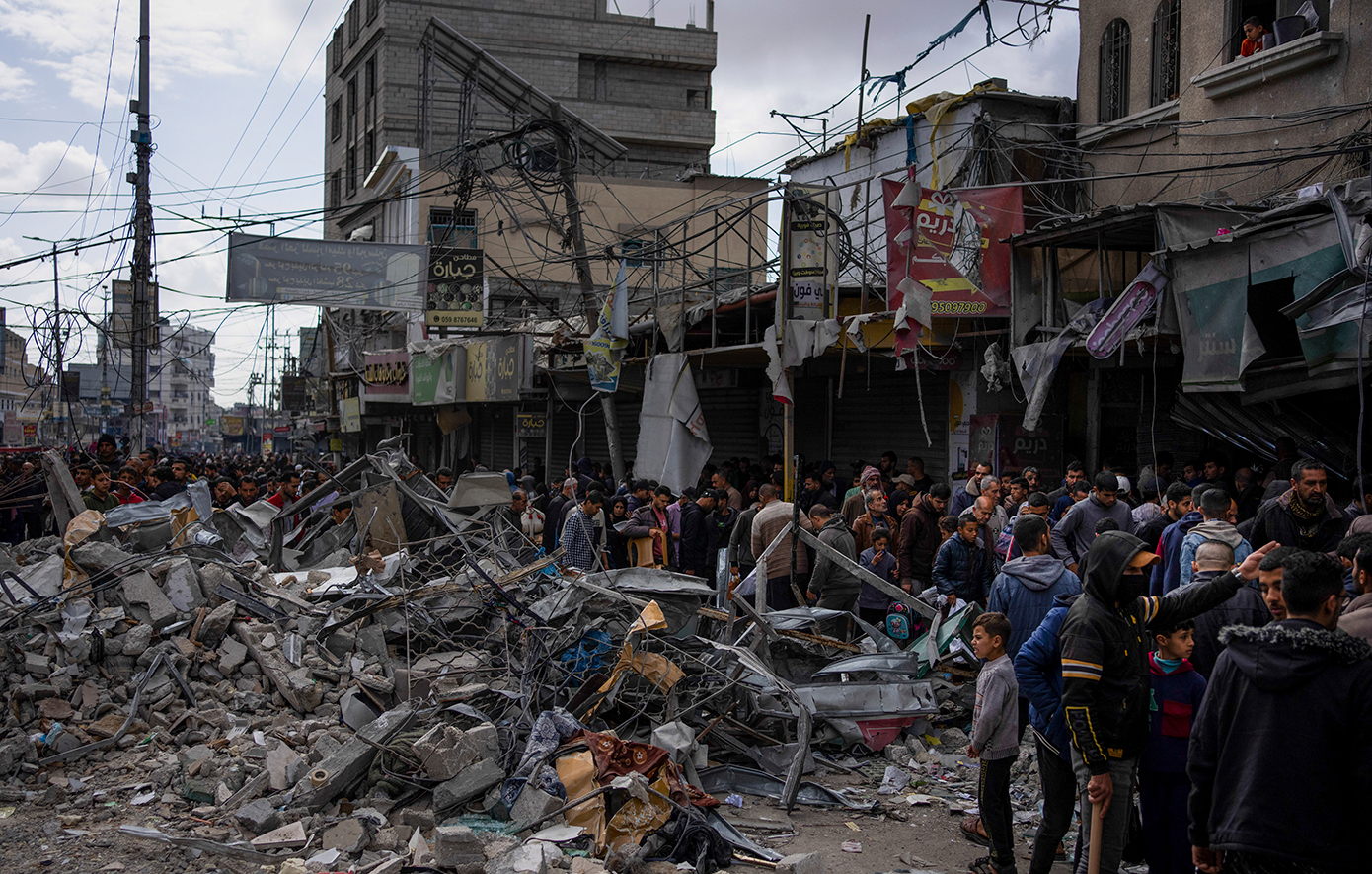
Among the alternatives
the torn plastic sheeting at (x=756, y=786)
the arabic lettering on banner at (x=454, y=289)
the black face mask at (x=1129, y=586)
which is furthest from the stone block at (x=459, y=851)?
the arabic lettering on banner at (x=454, y=289)

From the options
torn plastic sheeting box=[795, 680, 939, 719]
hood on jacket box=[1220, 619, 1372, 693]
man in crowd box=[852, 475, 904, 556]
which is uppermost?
hood on jacket box=[1220, 619, 1372, 693]

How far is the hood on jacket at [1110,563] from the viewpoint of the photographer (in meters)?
3.97

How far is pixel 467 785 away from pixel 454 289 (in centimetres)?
1385

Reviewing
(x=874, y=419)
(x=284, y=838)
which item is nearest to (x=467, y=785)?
(x=284, y=838)

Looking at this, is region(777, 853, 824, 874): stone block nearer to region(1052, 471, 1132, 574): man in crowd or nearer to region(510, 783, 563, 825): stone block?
region(510, 783, 563, 825): stone block

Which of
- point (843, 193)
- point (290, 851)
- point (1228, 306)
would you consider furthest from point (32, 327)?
point (1228, 306)

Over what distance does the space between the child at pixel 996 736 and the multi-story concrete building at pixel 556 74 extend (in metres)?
Result: 34.5

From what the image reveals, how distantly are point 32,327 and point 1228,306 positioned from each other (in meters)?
19.4

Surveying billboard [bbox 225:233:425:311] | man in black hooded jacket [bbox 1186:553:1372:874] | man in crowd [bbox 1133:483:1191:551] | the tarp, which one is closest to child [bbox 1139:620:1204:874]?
man in black hooded jacket [bbox 1186:553:1372:874]

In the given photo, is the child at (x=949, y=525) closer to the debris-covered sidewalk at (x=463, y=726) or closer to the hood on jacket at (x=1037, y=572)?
the debris-covered sidewalk at (x=463, y=726)

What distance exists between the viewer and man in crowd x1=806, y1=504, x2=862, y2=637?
8.23 metres

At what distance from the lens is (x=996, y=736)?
4906 mm

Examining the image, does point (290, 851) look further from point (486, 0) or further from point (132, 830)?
point (486, 0)

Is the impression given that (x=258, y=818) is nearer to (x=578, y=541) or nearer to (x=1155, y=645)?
(x=1155, y=645)
